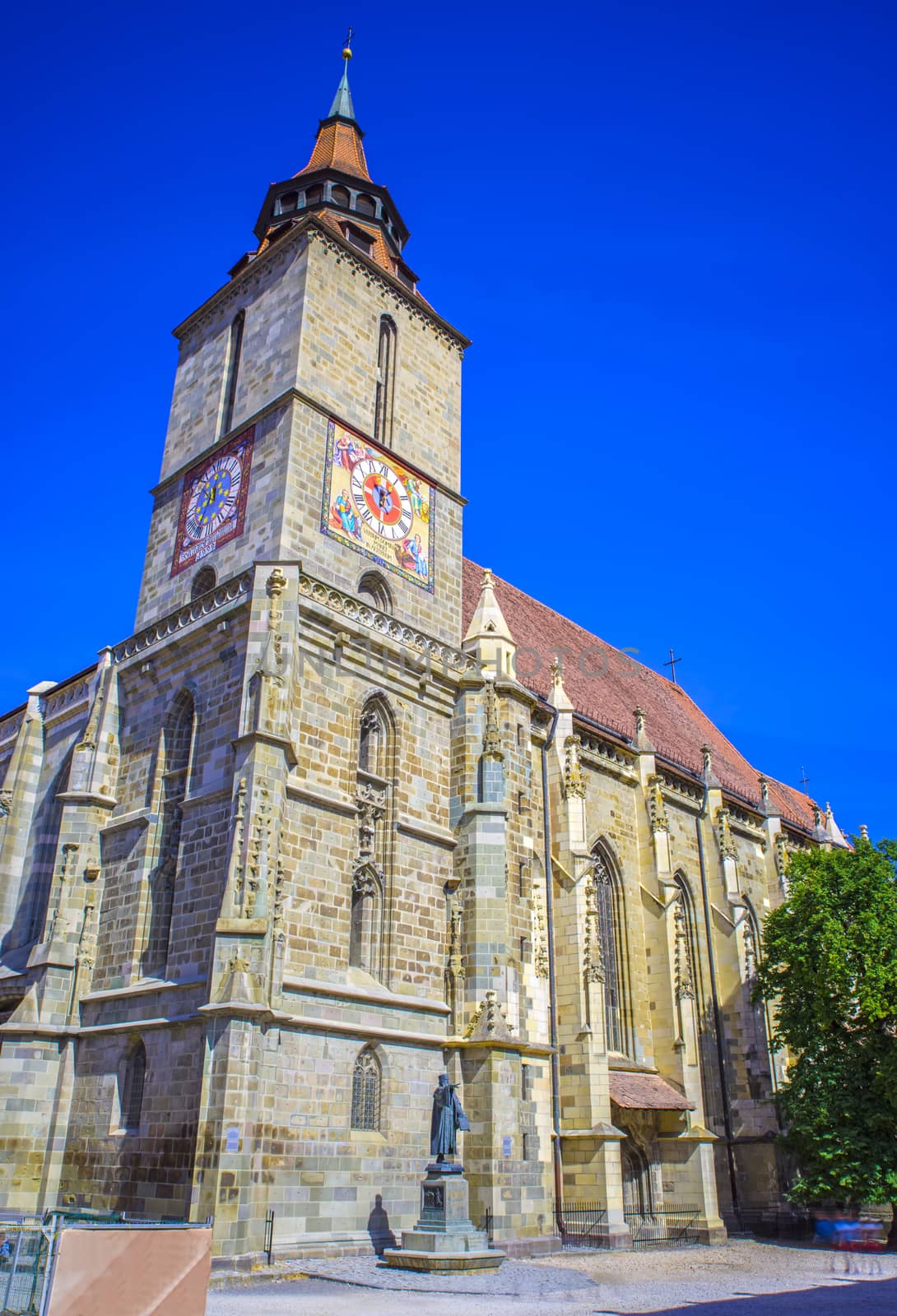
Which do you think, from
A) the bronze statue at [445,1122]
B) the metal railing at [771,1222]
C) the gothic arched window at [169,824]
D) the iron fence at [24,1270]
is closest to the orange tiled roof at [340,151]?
the gothic arched window at [169,824]

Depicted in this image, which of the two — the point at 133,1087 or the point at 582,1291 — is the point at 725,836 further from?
the point at 133,1087

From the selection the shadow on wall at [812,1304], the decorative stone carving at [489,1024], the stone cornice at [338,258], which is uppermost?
the stone cornice at [338,258]

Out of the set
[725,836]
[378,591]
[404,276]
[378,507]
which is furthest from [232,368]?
[725,836]

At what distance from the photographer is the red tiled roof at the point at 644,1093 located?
19688 mm

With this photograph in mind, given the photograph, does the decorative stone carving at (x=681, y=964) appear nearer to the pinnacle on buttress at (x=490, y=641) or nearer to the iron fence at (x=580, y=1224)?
the iron fence at (x=580, y=1224)

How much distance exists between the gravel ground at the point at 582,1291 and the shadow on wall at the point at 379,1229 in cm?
62

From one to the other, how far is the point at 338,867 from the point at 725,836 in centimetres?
1374

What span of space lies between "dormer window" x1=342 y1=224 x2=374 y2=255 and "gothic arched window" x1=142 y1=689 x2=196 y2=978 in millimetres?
11893

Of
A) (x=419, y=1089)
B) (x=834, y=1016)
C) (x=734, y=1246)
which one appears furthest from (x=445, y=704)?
(x=734, y=1246)

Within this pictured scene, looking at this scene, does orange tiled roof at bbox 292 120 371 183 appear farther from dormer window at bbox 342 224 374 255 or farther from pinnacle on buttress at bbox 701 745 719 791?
pinnacle on buttress at bbox 701 745 719 791

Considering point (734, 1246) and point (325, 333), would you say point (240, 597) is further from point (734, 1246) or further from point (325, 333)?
point (734, 1246)

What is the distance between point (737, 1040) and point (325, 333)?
18175 mm

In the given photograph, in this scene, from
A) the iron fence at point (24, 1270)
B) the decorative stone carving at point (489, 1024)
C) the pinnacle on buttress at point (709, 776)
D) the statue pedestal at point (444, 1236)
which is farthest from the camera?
the pinnacle on buttress at point (709, 776)

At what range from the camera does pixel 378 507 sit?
2077cm
